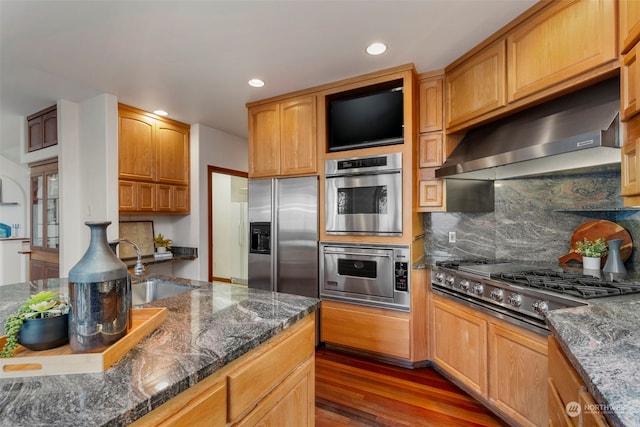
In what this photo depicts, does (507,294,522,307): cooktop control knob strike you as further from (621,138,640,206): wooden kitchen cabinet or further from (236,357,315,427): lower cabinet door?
(236,357,315,427): lower cabinet door

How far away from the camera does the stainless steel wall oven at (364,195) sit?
2539mm

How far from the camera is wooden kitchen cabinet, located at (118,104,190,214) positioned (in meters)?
3.36

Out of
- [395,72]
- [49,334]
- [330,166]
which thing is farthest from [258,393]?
[395,72]

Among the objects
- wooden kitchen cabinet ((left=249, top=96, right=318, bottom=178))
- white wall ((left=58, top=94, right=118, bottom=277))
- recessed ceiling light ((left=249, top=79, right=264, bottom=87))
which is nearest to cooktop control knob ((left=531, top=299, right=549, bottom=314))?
wooden kitchen cabinet ((left=249, top=96, right=318, bottom=178))

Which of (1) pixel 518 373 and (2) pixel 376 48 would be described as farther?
(2) pixel 376 48

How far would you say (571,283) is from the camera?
1.63 m

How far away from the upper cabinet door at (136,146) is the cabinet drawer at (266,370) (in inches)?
118

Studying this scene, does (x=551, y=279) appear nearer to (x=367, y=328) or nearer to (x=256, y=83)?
(x=367, y=328)

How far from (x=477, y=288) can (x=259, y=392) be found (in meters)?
1.53

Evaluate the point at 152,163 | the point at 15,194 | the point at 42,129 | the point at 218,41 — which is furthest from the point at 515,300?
the point at 15,194

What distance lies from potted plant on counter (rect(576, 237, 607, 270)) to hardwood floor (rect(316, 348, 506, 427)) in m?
1.16

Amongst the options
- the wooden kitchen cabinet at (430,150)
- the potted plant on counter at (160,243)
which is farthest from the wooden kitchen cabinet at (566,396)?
the potted plant on counter at (160,243)

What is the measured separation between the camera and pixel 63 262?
10.4ft

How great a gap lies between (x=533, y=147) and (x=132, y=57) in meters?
2.87
